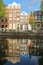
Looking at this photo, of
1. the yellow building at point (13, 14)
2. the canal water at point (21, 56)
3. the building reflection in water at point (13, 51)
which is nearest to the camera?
the canal water at point (21, 56)

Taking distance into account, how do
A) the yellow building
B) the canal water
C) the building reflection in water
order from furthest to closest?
the yellow building < the building reflection in water < the canal water

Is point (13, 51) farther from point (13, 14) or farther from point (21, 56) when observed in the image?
point (13, 14)

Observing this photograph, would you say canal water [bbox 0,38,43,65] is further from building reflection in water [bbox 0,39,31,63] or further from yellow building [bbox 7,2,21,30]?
yellow building [bbox 7,2,21,30]

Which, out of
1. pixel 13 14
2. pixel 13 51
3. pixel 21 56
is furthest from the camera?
pixel 13 14

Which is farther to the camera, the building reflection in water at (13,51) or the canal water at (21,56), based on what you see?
the building reflection in water at (13,51)

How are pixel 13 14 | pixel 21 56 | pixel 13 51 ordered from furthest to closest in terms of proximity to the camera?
pixel 13 14 < pixel 13 51 < pixel 21 56

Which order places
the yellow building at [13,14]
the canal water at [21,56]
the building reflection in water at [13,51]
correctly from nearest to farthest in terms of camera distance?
the canal water at [21,56] < the building reflection in water at [13,51] < the yellow building at [13,14]

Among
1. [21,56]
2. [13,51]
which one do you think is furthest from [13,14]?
[21,56]

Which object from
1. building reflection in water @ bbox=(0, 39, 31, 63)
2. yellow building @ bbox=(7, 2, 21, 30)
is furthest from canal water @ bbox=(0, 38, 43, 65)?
yellow building @ bbox=(7, 2, 21, 30)

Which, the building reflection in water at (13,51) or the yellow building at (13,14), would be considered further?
the yellow building at (13,14)

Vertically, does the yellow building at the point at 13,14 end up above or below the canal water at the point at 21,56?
above

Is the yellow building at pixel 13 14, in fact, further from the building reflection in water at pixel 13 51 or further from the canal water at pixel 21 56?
the canal water at pixel 21 56

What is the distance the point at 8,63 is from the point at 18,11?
46026 mm

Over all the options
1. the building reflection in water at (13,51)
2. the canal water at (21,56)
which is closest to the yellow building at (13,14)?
the building reflection in water at (13,51)
